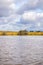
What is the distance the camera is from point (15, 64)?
14070 mm

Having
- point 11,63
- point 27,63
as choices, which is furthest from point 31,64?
point 11,63

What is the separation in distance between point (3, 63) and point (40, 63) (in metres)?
3.01

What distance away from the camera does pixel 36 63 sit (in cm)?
1458

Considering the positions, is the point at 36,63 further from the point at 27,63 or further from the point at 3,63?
the point at 3,63

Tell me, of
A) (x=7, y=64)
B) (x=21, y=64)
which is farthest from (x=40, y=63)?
(x=7, y=64)

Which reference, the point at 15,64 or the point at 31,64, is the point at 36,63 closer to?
the point at 31,64

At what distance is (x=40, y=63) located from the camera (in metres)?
14.6

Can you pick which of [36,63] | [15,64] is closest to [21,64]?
[15,64]

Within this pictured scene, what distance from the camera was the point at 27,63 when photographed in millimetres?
14477

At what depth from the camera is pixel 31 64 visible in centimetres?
1411

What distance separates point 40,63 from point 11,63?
2365 mm

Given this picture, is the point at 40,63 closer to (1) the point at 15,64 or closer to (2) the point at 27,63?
(2) the point at 27,63

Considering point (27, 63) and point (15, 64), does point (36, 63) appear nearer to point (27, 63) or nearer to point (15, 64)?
point (27, 63)

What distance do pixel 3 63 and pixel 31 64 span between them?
2274 mm
